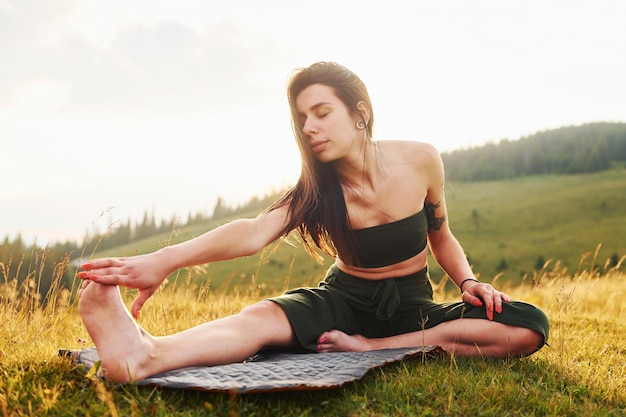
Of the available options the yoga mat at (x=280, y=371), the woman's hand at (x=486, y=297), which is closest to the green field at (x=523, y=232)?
the woman's hand at (x=486, y=297)

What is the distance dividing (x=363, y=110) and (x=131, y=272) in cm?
215

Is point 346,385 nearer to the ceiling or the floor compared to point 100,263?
nearer to the floor

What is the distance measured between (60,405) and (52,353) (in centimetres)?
89

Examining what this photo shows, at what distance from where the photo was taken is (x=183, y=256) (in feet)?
10.5

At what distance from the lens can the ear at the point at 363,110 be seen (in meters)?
4.16

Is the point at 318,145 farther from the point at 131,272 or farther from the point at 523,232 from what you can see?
the point at 523,232

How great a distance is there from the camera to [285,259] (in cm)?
5891

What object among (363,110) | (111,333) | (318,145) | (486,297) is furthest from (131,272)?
(486,297)

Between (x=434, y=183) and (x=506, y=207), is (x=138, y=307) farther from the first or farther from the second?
(x=506, y=207)

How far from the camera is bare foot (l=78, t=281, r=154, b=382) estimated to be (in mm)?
2871

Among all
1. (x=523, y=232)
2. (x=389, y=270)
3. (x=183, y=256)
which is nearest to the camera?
(x=183, y=256)

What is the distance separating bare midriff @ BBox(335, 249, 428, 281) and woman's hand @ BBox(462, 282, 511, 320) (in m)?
0.43

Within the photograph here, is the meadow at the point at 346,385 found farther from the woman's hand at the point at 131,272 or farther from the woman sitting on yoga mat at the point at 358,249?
the woman's hand at the point at 131,272

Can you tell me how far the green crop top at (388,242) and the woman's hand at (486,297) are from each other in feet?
1.72
